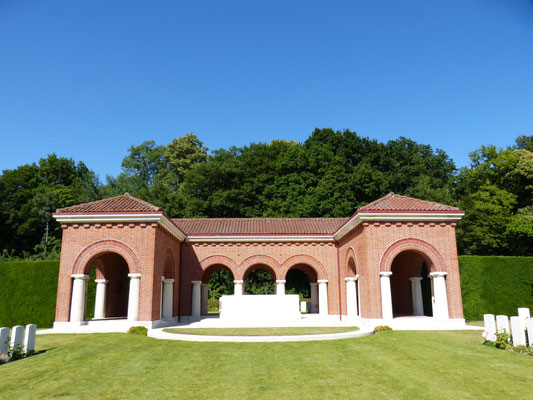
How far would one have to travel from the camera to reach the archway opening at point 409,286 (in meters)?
22.0

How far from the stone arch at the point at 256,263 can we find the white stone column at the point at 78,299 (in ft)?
29.3

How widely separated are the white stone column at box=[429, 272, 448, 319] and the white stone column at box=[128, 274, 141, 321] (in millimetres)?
13974

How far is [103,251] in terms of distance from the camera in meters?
18.7

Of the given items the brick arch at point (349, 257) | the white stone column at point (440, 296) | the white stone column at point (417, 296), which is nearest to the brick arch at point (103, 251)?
the brick arch at point (349, 257)

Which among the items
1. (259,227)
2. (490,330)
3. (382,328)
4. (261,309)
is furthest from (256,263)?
(490,330)

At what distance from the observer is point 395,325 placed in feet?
57.6

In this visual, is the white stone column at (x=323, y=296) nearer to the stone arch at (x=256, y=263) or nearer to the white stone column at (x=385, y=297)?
the stone arch at (x=256, y=263)

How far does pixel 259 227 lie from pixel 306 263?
404 centimetres

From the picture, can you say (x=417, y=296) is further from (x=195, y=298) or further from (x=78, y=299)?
(x=78, y=299)

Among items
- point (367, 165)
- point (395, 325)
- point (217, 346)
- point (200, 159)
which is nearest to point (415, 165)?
point (367, 165)

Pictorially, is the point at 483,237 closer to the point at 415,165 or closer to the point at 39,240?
the point at 415,165

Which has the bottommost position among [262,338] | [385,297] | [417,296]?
[262,338]

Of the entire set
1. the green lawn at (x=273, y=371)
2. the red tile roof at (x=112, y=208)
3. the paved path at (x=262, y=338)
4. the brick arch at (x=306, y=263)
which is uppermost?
the red tile roof at (x=112, y=208)

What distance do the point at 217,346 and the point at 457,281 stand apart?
12.0 metres
